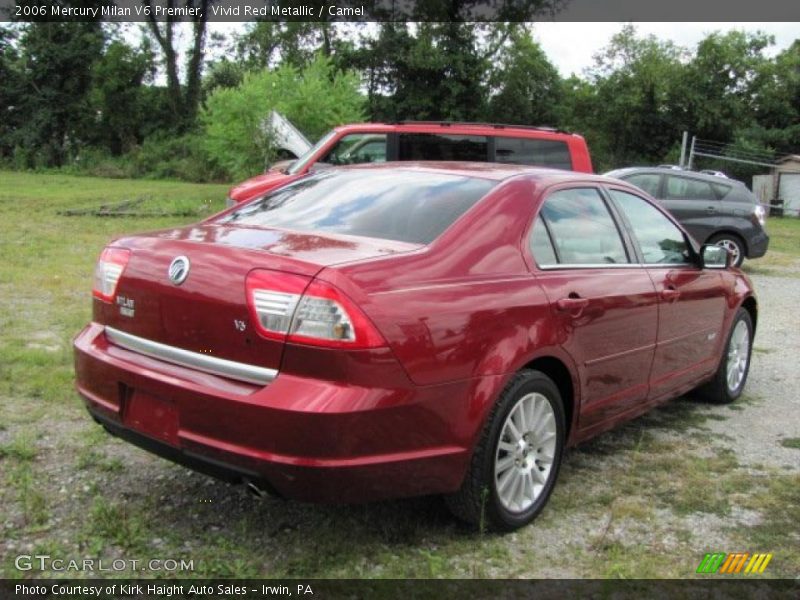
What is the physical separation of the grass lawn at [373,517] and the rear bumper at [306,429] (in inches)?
15.1

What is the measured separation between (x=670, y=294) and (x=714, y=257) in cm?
75

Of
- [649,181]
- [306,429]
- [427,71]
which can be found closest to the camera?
[306,429]

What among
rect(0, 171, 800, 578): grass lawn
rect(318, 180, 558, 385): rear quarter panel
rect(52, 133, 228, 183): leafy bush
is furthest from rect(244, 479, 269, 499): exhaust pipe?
rect(52, 133, 228, 183): leafy bush

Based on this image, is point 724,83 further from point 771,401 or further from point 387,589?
point 387,589

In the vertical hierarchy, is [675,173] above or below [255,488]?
above

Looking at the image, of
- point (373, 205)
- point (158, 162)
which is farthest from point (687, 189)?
point (158, 162)

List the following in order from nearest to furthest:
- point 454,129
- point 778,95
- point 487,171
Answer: point 487,171 → point 454,129 → point 778,95

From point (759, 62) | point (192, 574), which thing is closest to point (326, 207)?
point (192, 574)

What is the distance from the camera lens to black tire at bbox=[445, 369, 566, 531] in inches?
126

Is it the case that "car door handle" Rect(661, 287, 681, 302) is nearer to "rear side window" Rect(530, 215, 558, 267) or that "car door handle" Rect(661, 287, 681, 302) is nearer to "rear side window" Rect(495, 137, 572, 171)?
"rear side window" Rect(530, 215, 558, 267)

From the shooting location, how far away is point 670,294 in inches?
176

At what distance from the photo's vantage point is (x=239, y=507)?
3.56 metres

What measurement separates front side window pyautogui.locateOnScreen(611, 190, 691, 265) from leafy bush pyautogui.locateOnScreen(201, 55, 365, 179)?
661 inches

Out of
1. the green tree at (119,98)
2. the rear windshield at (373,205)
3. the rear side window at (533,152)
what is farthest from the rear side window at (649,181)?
the green tree at (119,98)
